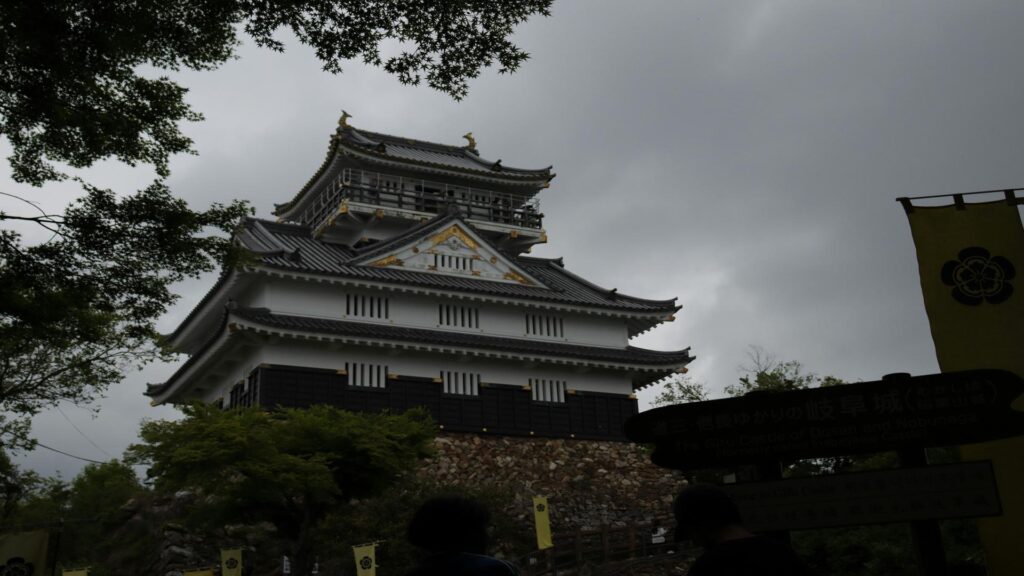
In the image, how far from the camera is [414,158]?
39438 millimetres

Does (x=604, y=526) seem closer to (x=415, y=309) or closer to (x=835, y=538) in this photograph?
(x=835, y=538)

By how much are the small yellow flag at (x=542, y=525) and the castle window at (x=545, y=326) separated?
969cm

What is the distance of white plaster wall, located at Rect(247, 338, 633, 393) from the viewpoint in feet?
93.8

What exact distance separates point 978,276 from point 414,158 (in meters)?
30.0

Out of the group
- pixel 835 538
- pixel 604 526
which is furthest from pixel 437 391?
pixel 835 538

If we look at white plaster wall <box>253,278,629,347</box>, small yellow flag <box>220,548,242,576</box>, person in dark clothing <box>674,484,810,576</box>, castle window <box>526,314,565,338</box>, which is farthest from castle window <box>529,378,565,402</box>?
person in dark clothing <box>674,484,810,576</box>

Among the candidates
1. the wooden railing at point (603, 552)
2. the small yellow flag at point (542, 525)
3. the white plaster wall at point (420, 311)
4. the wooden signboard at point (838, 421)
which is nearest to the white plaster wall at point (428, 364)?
the white plaster wall at point (420, 311)

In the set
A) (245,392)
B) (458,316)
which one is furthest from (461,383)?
(245,392)

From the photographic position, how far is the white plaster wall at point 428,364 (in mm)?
28578

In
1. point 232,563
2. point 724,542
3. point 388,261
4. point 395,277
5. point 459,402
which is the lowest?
point 724,542

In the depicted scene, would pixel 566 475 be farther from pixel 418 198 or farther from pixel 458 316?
pixel 418 198

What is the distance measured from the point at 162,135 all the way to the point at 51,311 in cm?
295

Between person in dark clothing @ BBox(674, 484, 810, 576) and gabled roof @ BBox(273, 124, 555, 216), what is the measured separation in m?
32.8

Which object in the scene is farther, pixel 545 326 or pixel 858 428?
pixel 545 326
